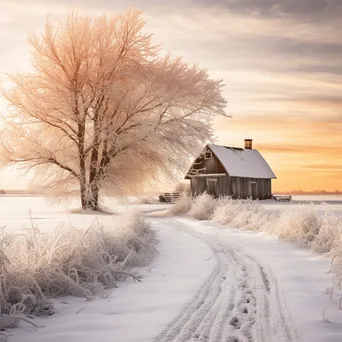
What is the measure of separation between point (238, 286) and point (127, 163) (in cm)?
1694

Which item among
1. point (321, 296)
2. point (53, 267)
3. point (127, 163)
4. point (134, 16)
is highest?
point (134, 16)

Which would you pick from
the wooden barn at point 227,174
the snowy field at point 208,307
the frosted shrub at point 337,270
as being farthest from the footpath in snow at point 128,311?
the wooden barn at point 227,174

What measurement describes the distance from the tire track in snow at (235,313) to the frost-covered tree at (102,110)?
16146 mm

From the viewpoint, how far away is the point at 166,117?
79.6 feet

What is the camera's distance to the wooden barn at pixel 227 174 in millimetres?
38406

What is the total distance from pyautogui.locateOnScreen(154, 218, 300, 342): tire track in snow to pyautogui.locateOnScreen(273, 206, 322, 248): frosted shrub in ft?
13.5

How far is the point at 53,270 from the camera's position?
18.6ft

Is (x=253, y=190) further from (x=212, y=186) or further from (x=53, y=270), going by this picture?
(x=53, y=270)

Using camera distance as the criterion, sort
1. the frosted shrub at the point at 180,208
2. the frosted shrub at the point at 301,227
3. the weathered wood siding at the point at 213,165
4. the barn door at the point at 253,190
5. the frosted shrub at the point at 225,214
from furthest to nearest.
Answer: the barn door at the point at 253,190, the weathered wood siding at the point at 213,165, the frosted shrub at the point at 180,208, the frosted shrub at the point at 225,214, the frosted shrub at the point at 301,227

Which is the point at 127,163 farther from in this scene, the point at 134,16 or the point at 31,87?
the point at 134,16

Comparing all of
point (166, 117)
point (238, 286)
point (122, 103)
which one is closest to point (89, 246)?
point (238, 286)

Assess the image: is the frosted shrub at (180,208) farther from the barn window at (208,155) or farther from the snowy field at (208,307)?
the snowy field at (208,307)

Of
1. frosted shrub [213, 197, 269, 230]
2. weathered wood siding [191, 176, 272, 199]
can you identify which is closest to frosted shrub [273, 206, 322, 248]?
frosted shrub [213, 197, 269, 230]

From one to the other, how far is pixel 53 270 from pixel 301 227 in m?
7.97
